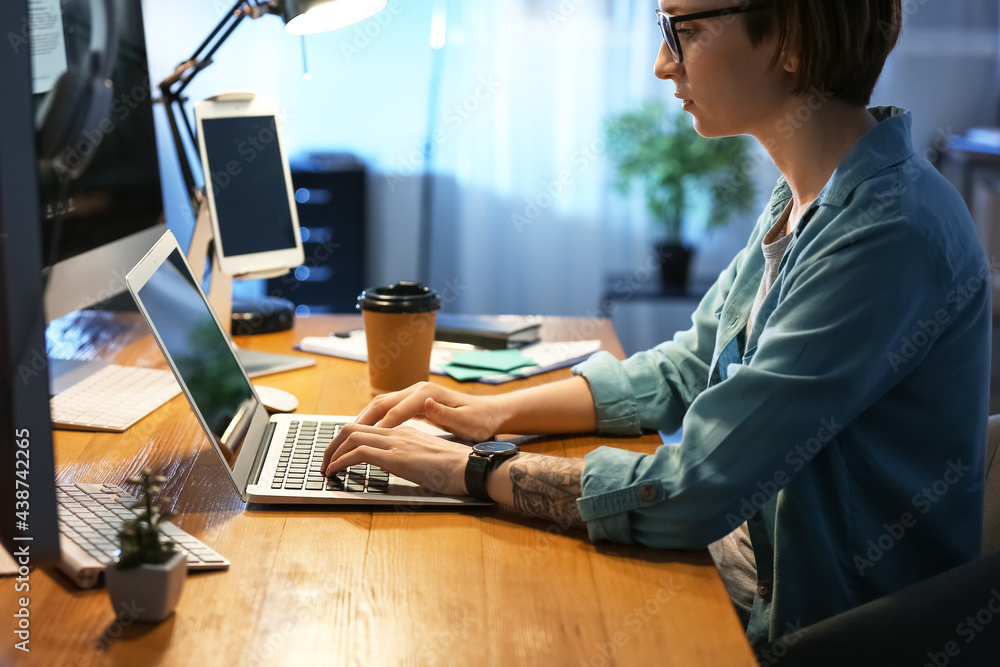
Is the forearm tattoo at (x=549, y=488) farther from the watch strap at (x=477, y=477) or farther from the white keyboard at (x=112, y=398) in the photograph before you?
the white keyboard at (x=112, y=398)

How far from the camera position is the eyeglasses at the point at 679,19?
3.05 ft

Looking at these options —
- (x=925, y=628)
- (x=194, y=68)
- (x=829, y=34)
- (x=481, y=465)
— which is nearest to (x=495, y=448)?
(x=481, y=465)

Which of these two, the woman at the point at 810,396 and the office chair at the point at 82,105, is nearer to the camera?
the woman at the point at 810,396

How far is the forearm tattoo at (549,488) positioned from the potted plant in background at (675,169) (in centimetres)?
233

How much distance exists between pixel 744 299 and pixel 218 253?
32.8 inches

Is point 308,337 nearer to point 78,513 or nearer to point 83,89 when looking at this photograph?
point 83,89

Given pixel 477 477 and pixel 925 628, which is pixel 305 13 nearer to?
pixel 477 477

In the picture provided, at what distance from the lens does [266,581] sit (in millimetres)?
733

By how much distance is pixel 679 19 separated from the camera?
98 centimetres

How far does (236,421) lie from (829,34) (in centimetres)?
76

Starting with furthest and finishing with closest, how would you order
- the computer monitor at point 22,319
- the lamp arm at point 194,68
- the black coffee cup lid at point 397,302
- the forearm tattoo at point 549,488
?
the lamp arm at point 194,68 < the black coffee cup lid at point 397,302 < the forearm tattoo at point 549,488 < the computer monitor at point 22,319

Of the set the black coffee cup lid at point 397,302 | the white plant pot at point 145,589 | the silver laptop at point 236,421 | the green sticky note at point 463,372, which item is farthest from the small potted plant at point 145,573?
the green sticky note at point 463,372

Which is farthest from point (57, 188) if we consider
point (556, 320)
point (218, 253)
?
point (556, 320)

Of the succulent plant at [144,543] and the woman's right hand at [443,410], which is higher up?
the succulent plant at [144,543]
